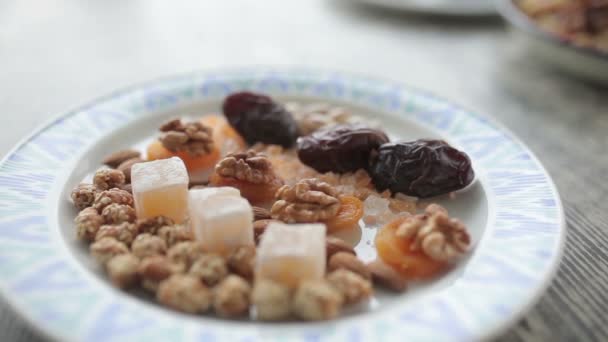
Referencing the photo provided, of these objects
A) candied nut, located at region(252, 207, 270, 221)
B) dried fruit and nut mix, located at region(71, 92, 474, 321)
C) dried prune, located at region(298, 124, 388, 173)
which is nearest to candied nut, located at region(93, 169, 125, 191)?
dried fruit and nut mix, located at region(71, 92, 474, 321)

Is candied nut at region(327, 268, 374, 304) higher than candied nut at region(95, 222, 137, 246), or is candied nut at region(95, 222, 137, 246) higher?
candied nut at region(95, 222, 137, 246)

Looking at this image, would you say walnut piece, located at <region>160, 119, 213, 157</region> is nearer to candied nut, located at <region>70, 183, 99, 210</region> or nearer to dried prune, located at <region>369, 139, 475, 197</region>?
candied nut, located at <region>70, 183, 99, 210</region>

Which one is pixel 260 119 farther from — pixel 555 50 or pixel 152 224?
pixel 555 50

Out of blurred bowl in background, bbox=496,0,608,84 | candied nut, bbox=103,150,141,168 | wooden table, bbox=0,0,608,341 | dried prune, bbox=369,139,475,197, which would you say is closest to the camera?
dried prune, bbox=369,139,475,197

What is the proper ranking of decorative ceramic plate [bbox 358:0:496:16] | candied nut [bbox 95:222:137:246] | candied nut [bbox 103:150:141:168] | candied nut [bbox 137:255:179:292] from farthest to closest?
decorative ceramic plate [bbox 358:0:496:16] < candied nut [bbox 103:150:141:168] < candied nut [bbox 95:222:137:246] < candied nut [bbox 137:255:179:292]

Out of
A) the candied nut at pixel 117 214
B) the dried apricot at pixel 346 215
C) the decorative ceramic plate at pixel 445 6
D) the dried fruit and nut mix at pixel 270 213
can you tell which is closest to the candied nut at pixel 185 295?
the dried fruit and nut mix at pixel 270 213

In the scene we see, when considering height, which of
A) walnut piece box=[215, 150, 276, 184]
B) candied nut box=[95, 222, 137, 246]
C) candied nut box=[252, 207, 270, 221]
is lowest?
candied nut box=[252, 207, 270, 221]

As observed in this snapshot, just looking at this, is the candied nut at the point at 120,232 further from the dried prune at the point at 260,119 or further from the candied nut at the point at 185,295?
the dried prune at the point at 260,119
